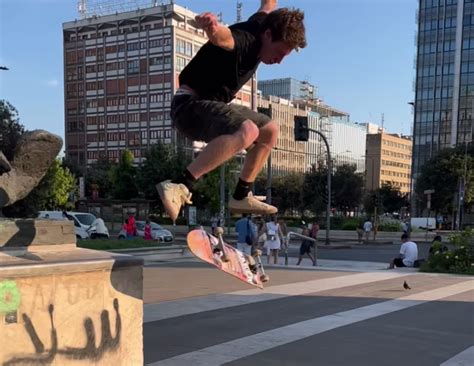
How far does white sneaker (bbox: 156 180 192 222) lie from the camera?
302cm

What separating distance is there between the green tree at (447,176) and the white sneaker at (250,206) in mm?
52080

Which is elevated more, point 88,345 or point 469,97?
point 469,97

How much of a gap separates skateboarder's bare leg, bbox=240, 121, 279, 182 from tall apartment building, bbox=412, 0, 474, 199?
286 ft

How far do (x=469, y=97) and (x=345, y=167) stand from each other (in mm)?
40555

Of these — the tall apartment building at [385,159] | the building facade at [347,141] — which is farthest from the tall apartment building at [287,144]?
the tall apartment building at [385,159]

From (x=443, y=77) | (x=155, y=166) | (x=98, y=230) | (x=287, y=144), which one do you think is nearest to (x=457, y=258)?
(x=98, y=230)

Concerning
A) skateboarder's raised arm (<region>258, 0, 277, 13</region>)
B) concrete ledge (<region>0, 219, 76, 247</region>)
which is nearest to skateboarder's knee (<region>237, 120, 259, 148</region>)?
skateboarder's raised arm (<region>258, 0, 277, 13</region>)

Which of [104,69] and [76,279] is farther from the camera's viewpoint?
[104,69]

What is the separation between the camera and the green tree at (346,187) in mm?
57750

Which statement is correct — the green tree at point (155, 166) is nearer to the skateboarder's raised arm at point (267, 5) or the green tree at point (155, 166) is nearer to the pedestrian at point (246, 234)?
the pedestrian at point (246, 234)

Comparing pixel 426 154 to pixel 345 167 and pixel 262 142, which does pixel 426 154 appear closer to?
pixel 345 167

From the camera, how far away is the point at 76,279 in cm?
364

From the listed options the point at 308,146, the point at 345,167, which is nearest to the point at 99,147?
the point at 345,167

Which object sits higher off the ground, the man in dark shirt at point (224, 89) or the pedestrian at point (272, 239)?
the man in dark shirt at point (224, 89)
